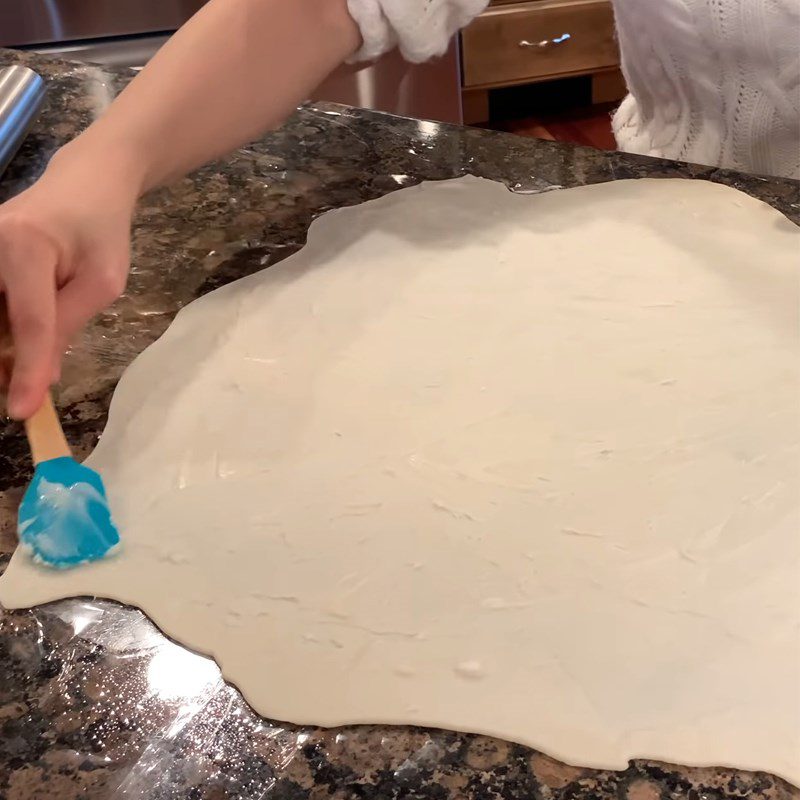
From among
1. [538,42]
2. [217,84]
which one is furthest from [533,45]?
[217,84]

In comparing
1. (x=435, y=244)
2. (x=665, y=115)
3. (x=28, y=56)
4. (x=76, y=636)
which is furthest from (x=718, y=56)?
(x=28, y=56)

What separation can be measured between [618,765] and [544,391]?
27cm

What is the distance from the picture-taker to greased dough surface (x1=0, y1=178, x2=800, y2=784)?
17.6 inches

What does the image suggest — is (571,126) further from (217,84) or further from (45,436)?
(45,436)

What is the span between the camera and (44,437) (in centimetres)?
55

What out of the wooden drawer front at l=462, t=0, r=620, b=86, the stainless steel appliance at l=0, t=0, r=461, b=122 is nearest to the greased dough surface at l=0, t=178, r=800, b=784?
the stainless steel appliance at l=0, t=0, r=461, b=122

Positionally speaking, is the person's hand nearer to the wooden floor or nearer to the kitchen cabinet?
the kitchen cabinet

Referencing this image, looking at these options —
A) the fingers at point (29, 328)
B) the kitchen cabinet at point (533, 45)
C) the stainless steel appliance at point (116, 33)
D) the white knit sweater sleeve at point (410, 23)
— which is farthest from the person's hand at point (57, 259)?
the kitchen cabinet at point (533, 45)

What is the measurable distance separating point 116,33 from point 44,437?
1237 mm

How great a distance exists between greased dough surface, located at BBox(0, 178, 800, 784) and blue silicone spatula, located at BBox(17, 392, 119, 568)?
0.04 ft

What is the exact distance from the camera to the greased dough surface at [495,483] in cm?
45

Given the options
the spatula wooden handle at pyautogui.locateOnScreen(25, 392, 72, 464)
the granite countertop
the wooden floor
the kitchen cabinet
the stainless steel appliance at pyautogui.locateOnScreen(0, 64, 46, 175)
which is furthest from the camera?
the wooden floor

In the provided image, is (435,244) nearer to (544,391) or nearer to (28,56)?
(544,391)

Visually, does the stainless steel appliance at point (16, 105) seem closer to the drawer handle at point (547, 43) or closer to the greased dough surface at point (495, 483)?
the greased dough surface at point (495, 483)
